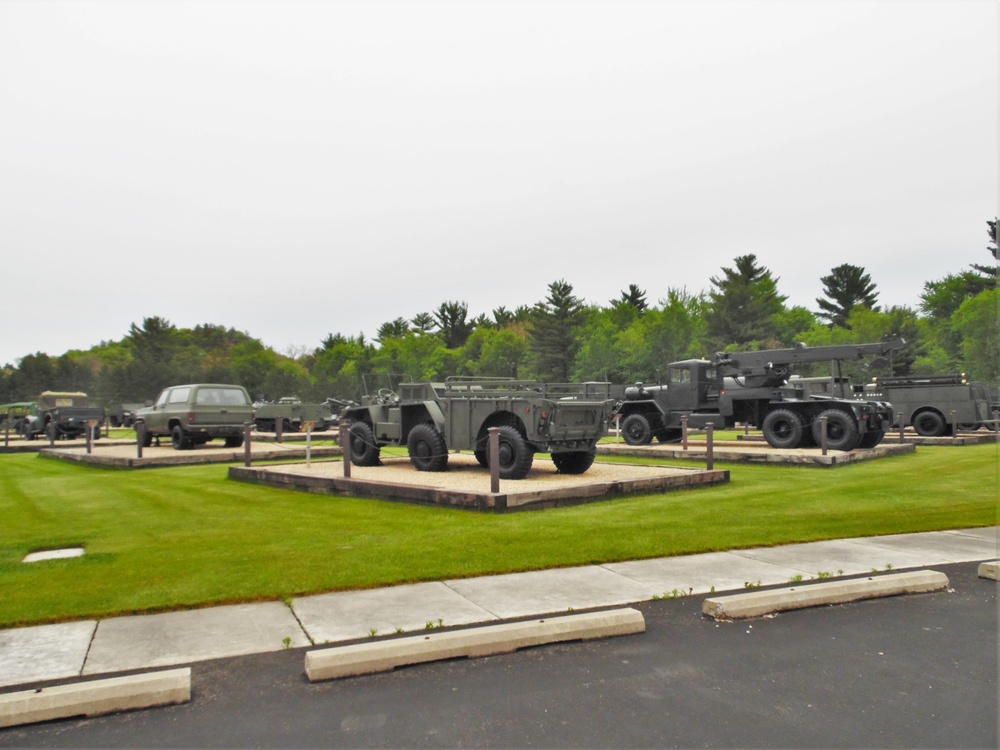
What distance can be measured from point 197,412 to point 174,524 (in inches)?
480

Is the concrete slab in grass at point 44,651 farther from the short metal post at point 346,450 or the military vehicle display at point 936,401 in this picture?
the military vehicle display at point 936,401

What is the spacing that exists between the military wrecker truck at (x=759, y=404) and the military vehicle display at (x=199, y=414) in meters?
10.1

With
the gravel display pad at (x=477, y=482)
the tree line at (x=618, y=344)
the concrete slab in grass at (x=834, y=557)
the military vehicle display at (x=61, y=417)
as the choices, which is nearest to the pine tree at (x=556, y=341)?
the tree line at (x=618, y=344)

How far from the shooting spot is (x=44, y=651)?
4504 millimetres

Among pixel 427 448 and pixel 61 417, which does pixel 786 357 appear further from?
pixel 61 417

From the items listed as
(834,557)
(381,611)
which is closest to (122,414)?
(381,611)

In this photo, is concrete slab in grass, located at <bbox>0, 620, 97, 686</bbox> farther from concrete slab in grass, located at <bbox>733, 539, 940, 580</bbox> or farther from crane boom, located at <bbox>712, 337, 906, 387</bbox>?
crane boom, located at <bbox>712, 337, 906, 387</bbox>

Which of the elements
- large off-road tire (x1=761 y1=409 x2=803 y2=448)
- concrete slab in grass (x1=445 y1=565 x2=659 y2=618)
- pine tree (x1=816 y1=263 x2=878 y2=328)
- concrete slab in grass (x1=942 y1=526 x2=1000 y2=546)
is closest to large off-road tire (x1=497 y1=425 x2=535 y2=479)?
concrete slab in grass (x1=445 y1=565 x2=659 y2=618)

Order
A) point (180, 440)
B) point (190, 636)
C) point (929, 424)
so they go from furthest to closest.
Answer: point (929, 424) < point (180, 440) < point (190, 636)

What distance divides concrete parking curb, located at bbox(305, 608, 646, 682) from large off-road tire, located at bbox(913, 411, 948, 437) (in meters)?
24.0

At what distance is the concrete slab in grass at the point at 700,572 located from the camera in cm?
591

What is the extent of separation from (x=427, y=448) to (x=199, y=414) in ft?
30.7

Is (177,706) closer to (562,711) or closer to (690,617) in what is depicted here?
(562,711)

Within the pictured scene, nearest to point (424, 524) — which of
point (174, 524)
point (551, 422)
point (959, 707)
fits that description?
point (174, 524)
